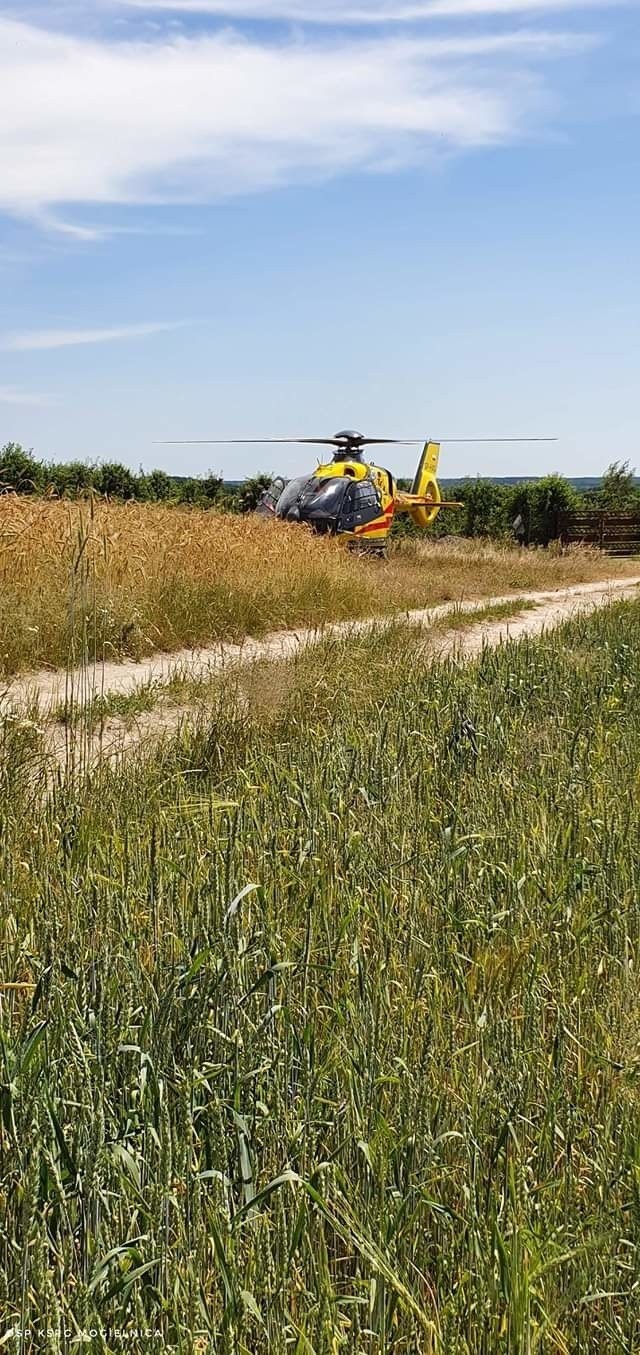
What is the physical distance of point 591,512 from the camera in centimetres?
3741

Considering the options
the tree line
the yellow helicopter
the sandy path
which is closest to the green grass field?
the sandy path

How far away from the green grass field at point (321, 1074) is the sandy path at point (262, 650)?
144cm

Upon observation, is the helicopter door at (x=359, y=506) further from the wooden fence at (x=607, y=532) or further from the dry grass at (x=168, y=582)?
the wooden fence at (x=607, y=532)

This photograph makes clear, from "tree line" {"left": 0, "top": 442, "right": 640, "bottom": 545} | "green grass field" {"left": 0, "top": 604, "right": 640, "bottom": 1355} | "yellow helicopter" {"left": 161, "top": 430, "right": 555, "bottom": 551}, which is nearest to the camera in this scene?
"green grass field" {"left": 0, "top": 604, "right": 640, "bottom": 1355}

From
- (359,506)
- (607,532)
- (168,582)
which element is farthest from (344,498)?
(607,532)

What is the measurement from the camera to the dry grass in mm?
9820

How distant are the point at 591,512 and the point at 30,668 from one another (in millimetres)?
30241

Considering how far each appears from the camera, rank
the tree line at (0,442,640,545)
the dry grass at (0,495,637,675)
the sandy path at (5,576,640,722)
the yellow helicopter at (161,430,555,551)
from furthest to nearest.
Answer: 1. the tree line at (0,442,640,545)
2. the yellow helicopter at (161,430,555,551)
3. the dry grass at (0,495,637,675)
4. the sandy path at (5,576,640,722)

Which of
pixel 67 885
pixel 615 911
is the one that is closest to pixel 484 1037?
pixel 615 911

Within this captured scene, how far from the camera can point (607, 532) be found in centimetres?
3447

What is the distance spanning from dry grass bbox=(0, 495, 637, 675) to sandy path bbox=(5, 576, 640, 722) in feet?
0.83

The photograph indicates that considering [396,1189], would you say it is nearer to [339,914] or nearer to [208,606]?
[339,914]

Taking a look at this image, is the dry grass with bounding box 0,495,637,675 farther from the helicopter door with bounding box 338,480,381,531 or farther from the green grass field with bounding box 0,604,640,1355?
the green grass field with bounding box 0,604,640,1355

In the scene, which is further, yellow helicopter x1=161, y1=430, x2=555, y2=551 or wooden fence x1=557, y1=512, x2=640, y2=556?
wooden fence x1=557, y1=512, x2=640, y2=556
